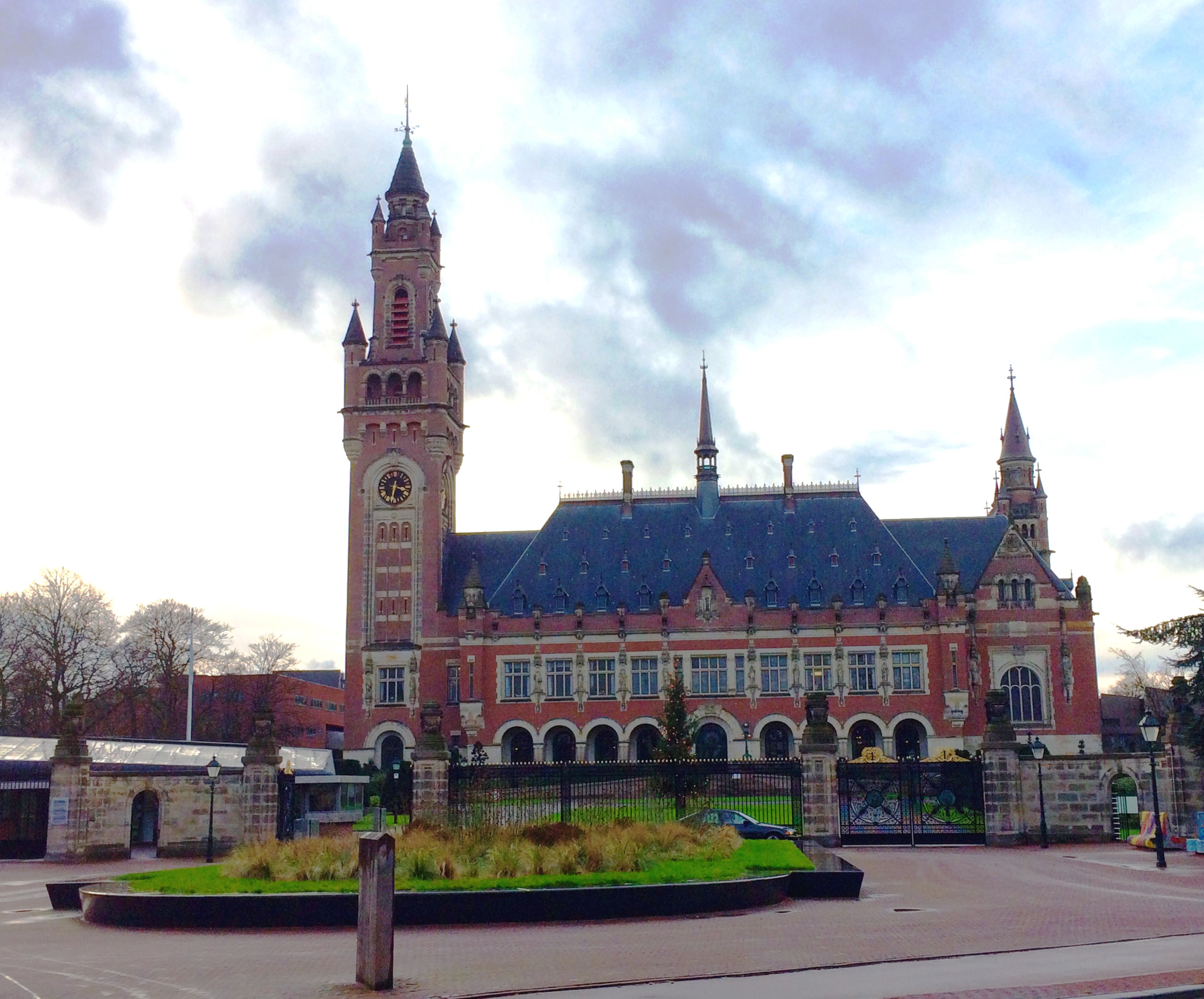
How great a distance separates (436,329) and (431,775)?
Result: 45.0 m

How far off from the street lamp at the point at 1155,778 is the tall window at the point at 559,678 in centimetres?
4326

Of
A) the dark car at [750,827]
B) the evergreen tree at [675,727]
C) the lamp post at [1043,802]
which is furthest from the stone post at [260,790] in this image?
the evergreen tree at [675,727]

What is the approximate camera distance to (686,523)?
7594 cm

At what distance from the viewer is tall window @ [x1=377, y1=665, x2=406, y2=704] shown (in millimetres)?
71938

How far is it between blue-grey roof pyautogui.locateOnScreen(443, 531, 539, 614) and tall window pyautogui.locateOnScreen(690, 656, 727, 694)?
41.5 feet

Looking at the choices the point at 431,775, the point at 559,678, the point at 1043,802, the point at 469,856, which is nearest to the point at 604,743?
the point at 559,678

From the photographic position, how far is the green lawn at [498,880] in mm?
20312

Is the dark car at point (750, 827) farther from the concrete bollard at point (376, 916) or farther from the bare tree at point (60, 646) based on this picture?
the bare tree at point (60, 646)

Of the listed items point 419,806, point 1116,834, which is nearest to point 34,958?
point 419,806

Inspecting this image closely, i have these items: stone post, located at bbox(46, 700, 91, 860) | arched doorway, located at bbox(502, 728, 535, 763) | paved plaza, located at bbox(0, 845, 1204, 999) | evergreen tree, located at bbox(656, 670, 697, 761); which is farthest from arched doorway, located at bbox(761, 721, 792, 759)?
paved plaza, located at bbox(0, 845, 1204, 999)

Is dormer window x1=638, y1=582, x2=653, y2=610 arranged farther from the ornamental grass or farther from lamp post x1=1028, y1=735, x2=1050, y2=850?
the ornamental grass

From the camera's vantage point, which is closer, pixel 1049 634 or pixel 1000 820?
pixel 1000 820

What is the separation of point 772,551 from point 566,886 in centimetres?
5499

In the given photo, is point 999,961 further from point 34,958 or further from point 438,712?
point 438,712
